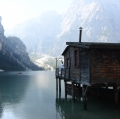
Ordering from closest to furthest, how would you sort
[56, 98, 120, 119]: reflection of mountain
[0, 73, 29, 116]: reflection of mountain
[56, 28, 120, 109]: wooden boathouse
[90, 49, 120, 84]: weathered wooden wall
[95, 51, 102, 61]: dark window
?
1. [56, 98, 120, 119]: reflection of mountain
2. [56, 28, 120, 109]: wooden boathouse
3. [90, 49, 120, 84]: weathered wooden wall
4. [95, 51, 102, 61]: dark window
5. [0, 73, 29, 116]: reflection of mountain

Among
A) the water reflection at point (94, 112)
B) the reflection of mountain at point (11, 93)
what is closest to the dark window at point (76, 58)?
the water reflection at point (94, 112)

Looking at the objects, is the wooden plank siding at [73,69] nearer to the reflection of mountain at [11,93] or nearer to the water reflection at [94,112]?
the water reflection at [94,112]

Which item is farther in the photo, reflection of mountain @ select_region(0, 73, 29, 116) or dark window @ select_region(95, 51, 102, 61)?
reflection of mountain @ select_region(0, 73, 29, 116)

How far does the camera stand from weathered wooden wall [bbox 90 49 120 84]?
30297 millimetres

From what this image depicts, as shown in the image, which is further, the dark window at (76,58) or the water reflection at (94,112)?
the dark window at (76,58)

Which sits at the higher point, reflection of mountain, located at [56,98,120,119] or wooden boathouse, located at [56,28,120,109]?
wooden boathouse, located at [56,28,120,109]

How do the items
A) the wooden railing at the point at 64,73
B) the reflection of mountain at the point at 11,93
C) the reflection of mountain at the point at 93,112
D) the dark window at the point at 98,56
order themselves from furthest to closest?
the reflection of mountain at the point at 11,93 → the wooden railing at the point at 64,73 → the dark window at the point at 98,56 → the reflection of mountain at the point at 93,112

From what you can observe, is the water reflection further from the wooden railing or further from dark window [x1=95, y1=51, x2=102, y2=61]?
dark window [x1=95, y1=51, x2=102, y2=61]

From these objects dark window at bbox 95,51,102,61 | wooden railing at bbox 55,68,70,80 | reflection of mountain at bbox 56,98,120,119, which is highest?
dark window at bbox 95,51,102,61

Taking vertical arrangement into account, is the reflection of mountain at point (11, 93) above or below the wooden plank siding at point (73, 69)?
below

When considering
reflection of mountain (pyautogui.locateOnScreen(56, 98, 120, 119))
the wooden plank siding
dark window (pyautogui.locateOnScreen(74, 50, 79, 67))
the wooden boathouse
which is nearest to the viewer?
reflection of mountain (pyautogui.locateOnScreen(56, 98, 120, 119))

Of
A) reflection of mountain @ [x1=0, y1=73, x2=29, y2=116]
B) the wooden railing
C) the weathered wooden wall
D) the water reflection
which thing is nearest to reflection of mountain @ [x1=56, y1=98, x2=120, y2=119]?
the water reflection

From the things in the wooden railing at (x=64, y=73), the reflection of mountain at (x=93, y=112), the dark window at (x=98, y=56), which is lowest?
the reflection of mountain at (x=93, y=112)

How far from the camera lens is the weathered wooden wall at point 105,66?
30.3 metres
